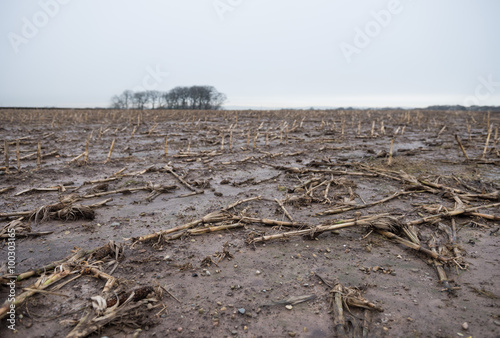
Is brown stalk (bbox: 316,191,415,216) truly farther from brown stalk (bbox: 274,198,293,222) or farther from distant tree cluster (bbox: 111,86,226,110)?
distant tree cluster (bbox: 111,86,226,110)

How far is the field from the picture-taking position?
2936 millimetres

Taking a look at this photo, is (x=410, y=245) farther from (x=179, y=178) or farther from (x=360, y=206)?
(x=179, y=178)

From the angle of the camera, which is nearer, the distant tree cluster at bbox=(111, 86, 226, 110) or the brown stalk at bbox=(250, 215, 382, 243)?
the brown stalk at bbox=(250, 215, 382, 243)

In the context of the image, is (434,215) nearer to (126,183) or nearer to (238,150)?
(126,183)

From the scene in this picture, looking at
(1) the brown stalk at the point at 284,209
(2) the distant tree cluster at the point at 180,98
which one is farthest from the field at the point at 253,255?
(2) the distant tree cluster at the point at 180,98

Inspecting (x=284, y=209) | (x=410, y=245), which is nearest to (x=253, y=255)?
(x=284, y=209)

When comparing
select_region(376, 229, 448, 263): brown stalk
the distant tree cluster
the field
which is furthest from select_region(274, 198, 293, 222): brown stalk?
the distant tree cluster

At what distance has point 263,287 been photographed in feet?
11.5

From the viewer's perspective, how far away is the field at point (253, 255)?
9.63ft

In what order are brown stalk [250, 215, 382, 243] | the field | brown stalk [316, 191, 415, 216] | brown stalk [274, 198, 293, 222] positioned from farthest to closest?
1. brown stalk [316, 191, 415, 216]
2. brown stalk [274, 198, 293, 222]
3. brown stalk [250, 215, 382, 243]
4. the field

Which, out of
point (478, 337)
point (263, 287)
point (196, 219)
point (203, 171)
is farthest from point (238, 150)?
point (478, 337)

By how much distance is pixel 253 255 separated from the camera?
4.26 meters

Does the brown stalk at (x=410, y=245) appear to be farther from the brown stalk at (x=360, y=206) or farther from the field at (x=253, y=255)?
the brown stalk at (x=360, y=206)

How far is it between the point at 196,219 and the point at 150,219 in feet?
3.00
